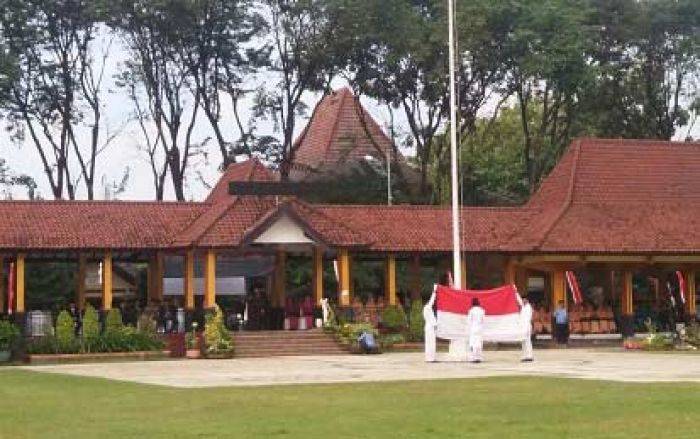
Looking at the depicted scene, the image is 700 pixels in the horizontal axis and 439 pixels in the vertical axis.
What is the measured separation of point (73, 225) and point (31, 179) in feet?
54.2

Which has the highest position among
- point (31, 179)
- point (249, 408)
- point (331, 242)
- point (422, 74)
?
point (422, 74)

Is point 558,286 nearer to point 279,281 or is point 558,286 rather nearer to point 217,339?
point 279,281

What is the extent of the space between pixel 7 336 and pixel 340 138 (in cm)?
2419

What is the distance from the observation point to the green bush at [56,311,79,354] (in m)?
33.8

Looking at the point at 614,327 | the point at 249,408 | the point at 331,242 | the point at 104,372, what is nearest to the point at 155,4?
the point at 331,242

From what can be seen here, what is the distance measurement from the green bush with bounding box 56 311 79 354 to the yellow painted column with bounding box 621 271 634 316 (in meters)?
17.1

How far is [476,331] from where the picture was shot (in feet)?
90.4

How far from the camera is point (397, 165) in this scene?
5394 cm

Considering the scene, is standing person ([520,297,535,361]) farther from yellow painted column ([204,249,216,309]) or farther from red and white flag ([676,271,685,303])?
red and white flag ([676,271,685,303])

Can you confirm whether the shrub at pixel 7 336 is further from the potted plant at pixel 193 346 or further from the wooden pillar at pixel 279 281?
the wooden pillar at pixel 279 281

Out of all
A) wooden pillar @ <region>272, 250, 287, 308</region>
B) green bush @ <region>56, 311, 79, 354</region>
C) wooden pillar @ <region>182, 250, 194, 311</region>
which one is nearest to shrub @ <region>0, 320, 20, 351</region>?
green bush @ <region>56, 311, 79, 354</region>

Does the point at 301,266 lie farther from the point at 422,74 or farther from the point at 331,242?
the point at 331,242

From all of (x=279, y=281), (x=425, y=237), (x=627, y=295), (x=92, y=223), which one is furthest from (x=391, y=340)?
(x=92, y=223)

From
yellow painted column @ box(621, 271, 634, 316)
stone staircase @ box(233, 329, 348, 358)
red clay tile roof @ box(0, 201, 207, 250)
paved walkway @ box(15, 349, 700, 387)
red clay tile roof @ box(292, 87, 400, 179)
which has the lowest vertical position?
paved walkway @ box(15, 349, 700, 387)
